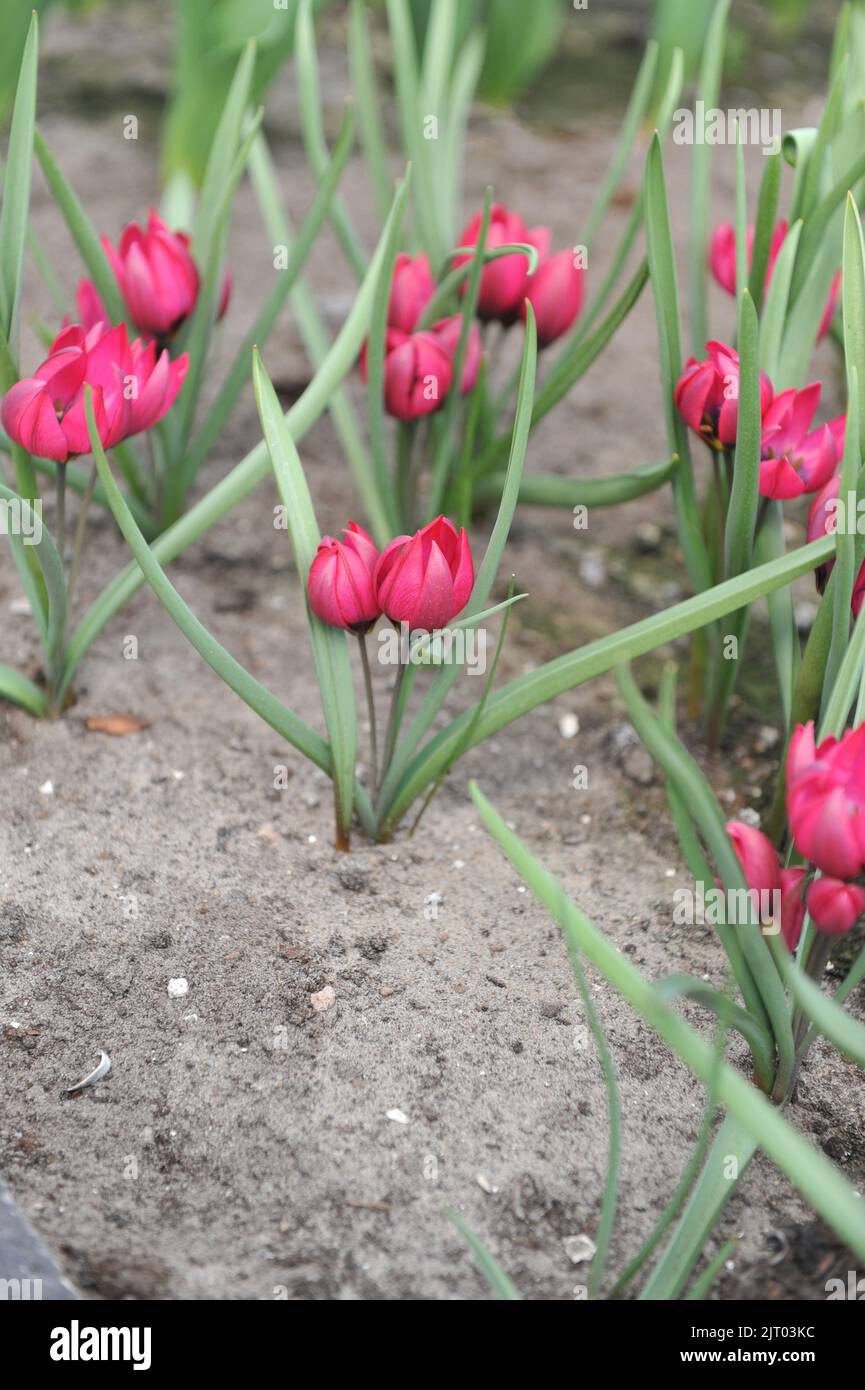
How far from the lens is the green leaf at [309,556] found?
1.36 meters

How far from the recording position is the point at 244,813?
1587 mm

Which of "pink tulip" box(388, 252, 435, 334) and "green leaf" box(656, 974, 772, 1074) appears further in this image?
"pink tulip" box(388, 252, 435, 334)

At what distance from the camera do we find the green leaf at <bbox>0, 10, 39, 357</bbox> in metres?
1.43

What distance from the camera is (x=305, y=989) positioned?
1360mm

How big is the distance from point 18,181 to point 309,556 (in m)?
0.54

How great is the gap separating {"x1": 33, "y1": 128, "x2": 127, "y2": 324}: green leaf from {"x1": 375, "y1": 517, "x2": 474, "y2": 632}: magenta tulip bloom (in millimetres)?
664

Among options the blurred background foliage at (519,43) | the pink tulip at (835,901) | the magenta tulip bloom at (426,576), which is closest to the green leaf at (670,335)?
the magenta tulip bloom at (426,576)

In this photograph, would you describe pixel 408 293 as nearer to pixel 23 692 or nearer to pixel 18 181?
pixel 18 181

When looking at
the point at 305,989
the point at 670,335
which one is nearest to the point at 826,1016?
the point at 305,989

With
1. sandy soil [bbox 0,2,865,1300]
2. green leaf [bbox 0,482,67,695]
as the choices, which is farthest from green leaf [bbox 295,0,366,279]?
green leaf [bbox 0,482,67,695]

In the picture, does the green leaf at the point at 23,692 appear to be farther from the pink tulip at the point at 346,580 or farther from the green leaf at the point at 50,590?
the pink tulip at the point at 346,580

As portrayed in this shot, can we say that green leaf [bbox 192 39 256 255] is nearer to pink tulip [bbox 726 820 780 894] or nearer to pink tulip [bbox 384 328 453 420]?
pink tulip [bbox 384 328 453 420]
